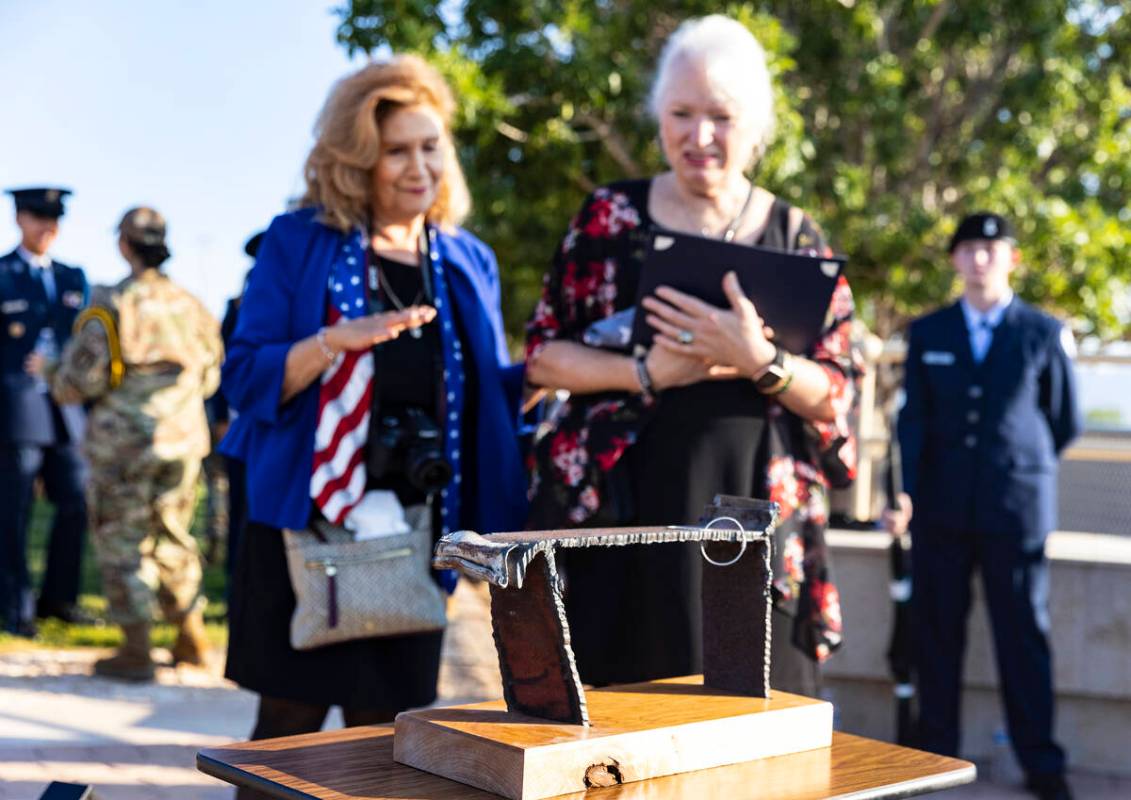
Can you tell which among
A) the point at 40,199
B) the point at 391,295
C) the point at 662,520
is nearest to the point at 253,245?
the point at 391,295

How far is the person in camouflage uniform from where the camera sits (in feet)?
21.8

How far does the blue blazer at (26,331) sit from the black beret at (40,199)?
28 centimetres

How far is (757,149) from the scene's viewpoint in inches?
123

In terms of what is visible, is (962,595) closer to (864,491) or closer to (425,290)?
(864,491)

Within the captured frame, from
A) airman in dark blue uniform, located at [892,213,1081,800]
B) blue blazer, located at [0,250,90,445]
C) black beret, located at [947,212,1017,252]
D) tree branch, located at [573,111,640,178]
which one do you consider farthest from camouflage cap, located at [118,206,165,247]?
tree branch, located at [573,111,640,178]

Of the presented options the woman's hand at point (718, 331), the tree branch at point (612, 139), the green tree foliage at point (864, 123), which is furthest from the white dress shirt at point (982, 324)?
the tree branch at point (612, 139)

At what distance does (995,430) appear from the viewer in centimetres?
524

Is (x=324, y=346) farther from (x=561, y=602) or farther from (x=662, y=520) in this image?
(x=561, y=602)

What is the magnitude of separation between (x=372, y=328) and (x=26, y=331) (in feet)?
18.3

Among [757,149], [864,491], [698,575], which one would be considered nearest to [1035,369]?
[864,491]

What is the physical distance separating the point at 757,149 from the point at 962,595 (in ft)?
9.16

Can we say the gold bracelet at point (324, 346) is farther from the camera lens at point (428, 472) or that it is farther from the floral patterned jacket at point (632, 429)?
the floral patterned jacket at point (632, 429)

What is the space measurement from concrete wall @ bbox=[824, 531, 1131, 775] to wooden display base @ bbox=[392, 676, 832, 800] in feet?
12.4

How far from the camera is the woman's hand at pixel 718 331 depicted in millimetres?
2729
